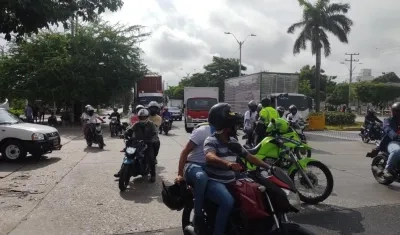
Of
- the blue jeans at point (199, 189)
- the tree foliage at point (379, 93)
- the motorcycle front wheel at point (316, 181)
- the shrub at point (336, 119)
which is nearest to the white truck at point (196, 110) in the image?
the shrub at point (336, 119)

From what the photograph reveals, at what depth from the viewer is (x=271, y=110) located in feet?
26.9

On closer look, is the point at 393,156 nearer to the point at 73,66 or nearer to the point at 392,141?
the point at 392,141

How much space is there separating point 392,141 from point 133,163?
4899 mm

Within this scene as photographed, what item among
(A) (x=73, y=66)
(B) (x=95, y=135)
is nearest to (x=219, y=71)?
(A) (x=73, y=66)

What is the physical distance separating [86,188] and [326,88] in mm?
82342

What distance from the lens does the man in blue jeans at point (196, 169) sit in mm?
3869

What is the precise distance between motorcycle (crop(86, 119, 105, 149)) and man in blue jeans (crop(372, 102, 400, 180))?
9952 millimetres

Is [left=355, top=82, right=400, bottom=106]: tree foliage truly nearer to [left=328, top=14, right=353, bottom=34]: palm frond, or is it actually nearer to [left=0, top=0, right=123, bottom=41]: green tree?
[left=328, top=14, right=353, bottom=34]: palm frond

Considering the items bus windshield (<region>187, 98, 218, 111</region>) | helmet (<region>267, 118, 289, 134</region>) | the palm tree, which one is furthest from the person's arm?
the palm tree

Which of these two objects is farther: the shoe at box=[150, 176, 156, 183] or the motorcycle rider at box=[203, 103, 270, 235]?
the shoe at box=[150, 176, 156, 183]

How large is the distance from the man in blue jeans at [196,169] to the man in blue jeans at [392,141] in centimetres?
417

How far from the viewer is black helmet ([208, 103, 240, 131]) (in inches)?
149

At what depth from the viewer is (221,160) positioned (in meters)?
3.65

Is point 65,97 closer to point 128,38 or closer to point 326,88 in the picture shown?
point 128,38
